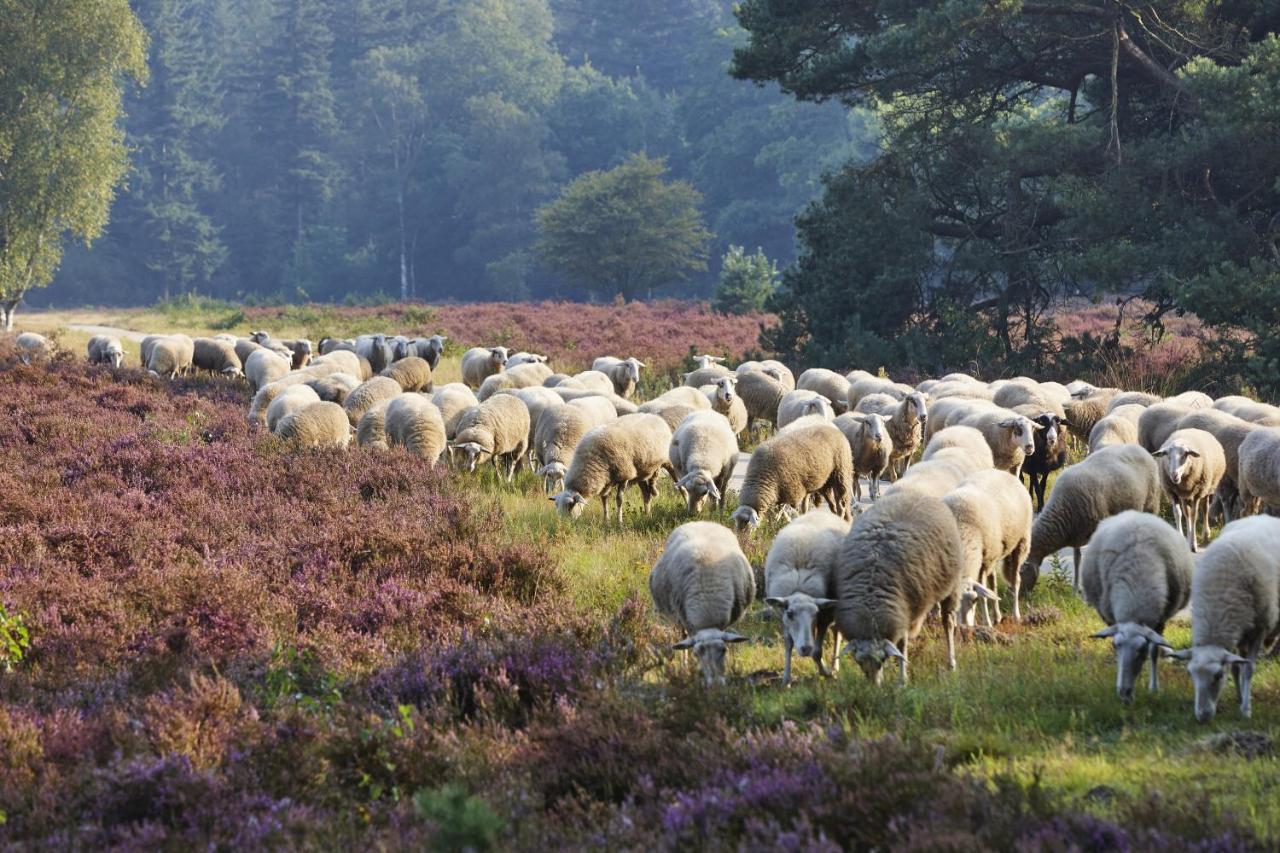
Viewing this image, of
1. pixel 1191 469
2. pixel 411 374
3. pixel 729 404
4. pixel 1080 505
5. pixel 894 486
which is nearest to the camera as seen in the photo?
pixel 894 486

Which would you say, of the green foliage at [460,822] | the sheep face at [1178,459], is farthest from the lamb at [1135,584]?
the green foliage at [460,822]

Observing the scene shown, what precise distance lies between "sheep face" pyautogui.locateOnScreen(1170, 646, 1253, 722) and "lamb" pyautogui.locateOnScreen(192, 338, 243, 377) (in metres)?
23.9

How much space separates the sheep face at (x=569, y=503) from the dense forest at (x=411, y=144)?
67134 millimetres

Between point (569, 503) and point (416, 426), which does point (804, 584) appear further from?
point (416, 426)

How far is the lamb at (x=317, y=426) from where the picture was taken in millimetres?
15418

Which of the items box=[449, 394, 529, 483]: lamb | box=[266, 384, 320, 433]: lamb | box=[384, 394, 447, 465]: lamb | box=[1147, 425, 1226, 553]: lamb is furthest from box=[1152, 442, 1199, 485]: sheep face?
box=[266, 384, 320, 433]: lamb

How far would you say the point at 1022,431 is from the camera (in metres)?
13.0

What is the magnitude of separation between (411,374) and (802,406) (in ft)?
26.8

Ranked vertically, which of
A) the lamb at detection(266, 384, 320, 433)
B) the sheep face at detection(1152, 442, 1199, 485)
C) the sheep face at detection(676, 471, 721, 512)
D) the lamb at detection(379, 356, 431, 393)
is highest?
the sheep face at detection(1152, 442, 1199, 485)

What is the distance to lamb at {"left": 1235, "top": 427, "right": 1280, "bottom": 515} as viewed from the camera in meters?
11.2

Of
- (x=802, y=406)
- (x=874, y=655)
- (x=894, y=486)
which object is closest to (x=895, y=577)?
(x=874, y=655)

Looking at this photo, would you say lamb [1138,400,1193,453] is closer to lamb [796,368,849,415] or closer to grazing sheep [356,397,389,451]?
lamb [796,368,849,415]

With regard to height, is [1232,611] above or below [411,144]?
below

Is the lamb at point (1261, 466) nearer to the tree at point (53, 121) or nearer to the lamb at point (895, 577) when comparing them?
the lamb at point (895, 577)
